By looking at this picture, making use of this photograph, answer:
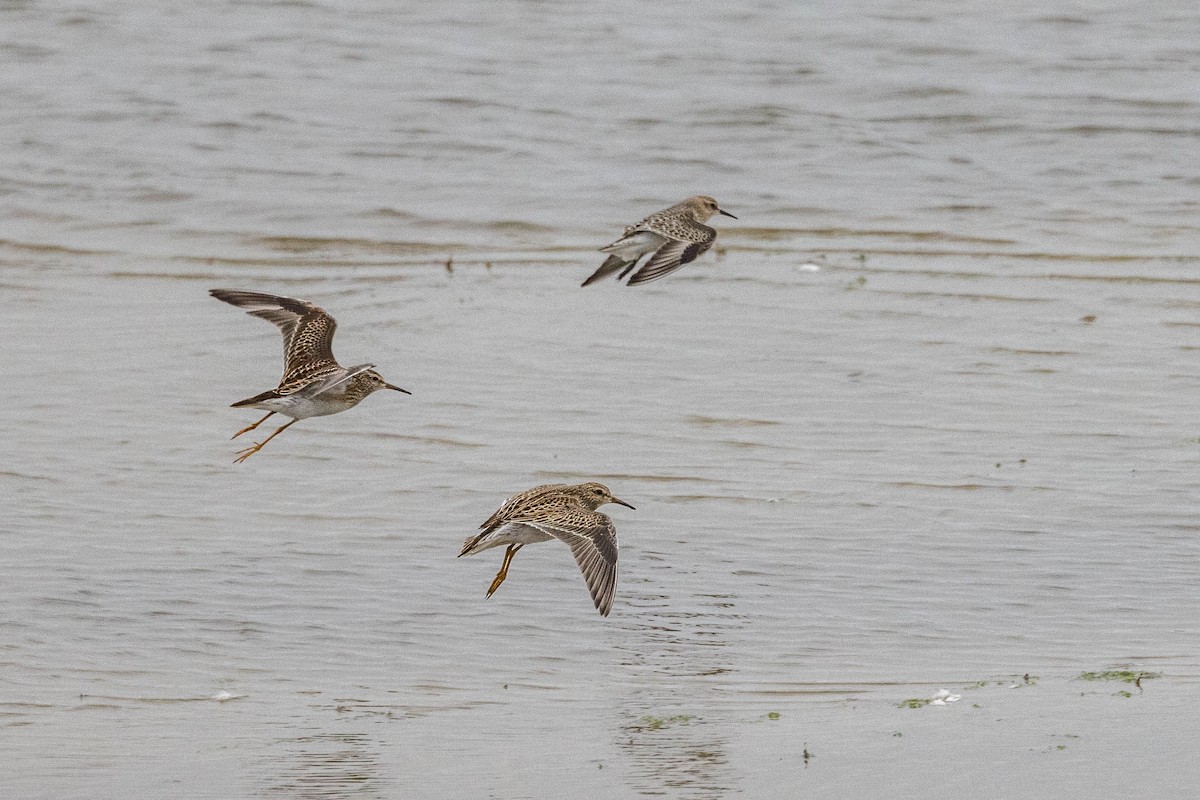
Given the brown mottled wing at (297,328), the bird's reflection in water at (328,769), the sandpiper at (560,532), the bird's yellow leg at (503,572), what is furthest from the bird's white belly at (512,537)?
the brown mottled wing at (297,328)

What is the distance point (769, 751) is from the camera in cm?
579

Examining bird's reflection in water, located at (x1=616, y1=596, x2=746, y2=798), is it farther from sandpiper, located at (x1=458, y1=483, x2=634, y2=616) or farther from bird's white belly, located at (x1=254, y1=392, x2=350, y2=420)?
bird's white belly, located at (x1=254, y1=392, x2=350, y2=420)

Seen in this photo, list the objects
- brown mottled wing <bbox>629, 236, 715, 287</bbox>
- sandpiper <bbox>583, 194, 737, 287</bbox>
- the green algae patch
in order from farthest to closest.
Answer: sandpiper <bbox>583, 194, 737, 287</bbox> < brown mottled wing <bbox>629, 236, 715, 287</bbox> < the green algae patch

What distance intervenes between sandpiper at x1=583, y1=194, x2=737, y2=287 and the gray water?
0.95m

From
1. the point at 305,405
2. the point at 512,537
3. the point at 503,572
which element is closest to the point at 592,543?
the point at 512,537

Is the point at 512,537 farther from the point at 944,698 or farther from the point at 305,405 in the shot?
the point at 944,698

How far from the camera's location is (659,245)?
897 centimetres

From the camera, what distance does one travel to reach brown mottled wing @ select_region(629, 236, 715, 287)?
843cm

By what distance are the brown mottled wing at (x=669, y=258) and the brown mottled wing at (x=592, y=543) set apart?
5.53 ft

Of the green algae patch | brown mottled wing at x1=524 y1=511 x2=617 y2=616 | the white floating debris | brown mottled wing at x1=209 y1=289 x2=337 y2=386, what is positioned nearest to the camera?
the white floating debris

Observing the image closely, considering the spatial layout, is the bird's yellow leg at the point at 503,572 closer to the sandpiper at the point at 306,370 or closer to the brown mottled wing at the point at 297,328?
the sandpiper at the point at 306,370

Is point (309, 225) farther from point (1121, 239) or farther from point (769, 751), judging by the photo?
point (769, 751)

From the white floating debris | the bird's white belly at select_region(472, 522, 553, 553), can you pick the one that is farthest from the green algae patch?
the bird's white belly at select_region(472, 522, 553, 553)

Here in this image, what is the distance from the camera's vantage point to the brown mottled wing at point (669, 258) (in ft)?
27.7
